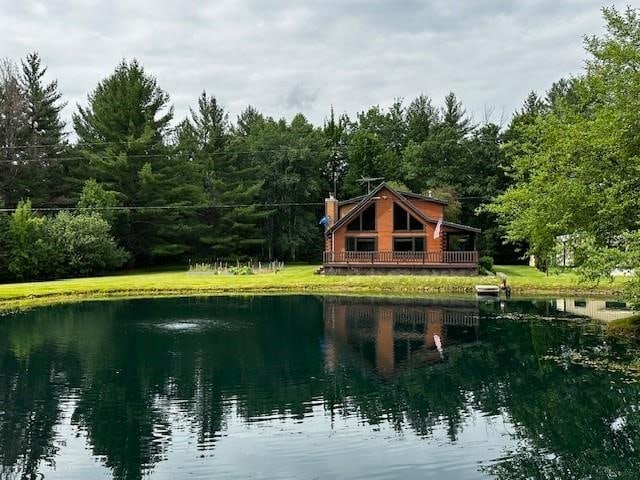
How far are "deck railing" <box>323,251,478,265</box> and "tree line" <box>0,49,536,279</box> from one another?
10982 mm

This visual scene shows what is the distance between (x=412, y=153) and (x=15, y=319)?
4181 centimetres

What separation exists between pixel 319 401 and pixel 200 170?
155ft

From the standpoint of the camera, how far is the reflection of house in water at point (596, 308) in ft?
82.8

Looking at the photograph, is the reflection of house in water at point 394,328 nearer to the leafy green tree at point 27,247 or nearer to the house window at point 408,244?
the house window at point 408,244

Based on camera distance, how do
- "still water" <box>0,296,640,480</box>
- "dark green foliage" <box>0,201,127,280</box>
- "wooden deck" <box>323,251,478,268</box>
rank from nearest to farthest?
"still water" <box>0,296,640,480</box> < "wooden deck" <box>323,251,478,268</box> < "dark green foliage" <box>0,201,127,280</box>

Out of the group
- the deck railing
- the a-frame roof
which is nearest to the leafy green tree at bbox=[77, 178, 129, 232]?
the a-frame roof

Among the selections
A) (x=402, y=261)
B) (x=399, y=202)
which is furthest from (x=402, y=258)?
(x=399, y=202)

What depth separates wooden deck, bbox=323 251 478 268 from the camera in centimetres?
4012

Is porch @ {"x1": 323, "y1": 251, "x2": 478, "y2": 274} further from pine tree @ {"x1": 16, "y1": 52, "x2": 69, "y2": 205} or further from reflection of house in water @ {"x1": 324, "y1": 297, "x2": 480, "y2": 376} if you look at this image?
pine tree @ {"x1": 16, "y1": 52, "x2": 69, "y2": 205}

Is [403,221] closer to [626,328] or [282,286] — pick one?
[282,286]

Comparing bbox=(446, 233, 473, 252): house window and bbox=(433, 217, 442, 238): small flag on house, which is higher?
bbox=(433, 217, 442, 238): small flag on house

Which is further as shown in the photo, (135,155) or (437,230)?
(135,155)

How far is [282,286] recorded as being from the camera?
125ft

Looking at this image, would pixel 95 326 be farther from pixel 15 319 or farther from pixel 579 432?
Answer: pixel 579 432
